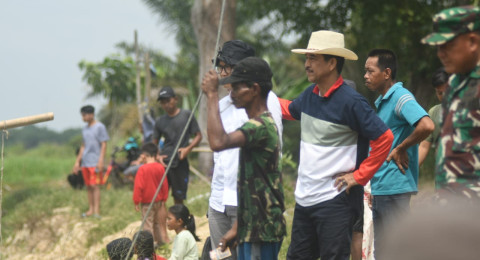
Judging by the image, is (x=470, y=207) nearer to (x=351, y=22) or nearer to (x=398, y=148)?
(x=398, y=148)

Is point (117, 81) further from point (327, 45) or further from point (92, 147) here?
point (327, 45)

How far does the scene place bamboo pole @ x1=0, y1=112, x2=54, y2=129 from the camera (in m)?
6.29

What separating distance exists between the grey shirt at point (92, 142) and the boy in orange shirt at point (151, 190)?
2943 millimetres

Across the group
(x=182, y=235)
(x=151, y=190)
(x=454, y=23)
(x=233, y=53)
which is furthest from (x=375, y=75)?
(x=151, y=190)

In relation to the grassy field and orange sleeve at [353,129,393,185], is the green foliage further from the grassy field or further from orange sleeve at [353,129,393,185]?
orange sleeve at [353,129,393,185]

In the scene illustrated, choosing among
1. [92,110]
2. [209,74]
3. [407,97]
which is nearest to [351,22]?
[92,110]

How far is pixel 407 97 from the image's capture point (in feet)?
16.2

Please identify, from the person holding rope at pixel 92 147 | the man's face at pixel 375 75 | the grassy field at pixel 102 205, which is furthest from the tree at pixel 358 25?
the man's face at pixel 375 75

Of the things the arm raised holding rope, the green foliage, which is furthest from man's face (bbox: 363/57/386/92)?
the green foliage

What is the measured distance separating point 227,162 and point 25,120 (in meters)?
2.53

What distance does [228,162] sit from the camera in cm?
459

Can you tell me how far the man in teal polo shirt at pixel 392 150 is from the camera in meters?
4.90

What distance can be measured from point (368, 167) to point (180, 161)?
4.36 meters

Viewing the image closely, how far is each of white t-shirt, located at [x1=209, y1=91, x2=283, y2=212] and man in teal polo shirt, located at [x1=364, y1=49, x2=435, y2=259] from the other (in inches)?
36.8
